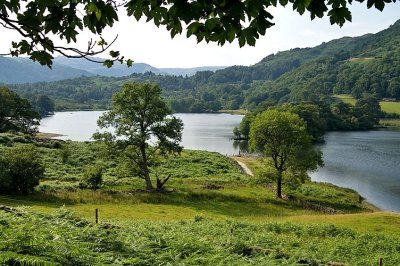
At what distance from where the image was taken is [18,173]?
3491 centimetres

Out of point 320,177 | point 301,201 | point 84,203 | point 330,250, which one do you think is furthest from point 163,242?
point 320,177

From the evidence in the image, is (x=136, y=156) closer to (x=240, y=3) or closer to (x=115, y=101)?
(x=115, y=101)

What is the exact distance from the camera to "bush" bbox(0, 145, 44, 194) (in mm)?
34781

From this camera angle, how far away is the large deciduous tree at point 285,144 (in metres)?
46.7

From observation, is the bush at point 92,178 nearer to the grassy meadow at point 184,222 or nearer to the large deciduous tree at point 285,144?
the grassy meadow at point 184,222

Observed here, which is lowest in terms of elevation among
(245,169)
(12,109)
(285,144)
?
(245,169)

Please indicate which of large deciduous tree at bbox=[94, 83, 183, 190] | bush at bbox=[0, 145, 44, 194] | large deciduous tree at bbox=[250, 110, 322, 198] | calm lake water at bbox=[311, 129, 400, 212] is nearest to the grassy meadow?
bush at bbox=[0, 145, 44, 194]

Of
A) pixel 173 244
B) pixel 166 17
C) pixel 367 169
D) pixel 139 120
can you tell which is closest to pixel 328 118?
pixel 367 169

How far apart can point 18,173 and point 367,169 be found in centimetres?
Result: 5863

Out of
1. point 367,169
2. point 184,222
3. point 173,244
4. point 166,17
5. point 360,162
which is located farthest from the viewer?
point 360,162

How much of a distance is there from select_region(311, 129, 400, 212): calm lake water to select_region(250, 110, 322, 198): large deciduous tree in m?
11.0

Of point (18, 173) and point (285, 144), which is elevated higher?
point (285, 144)

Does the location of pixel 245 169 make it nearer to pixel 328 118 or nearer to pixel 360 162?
pixel 360 162

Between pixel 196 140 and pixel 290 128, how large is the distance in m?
71.1
